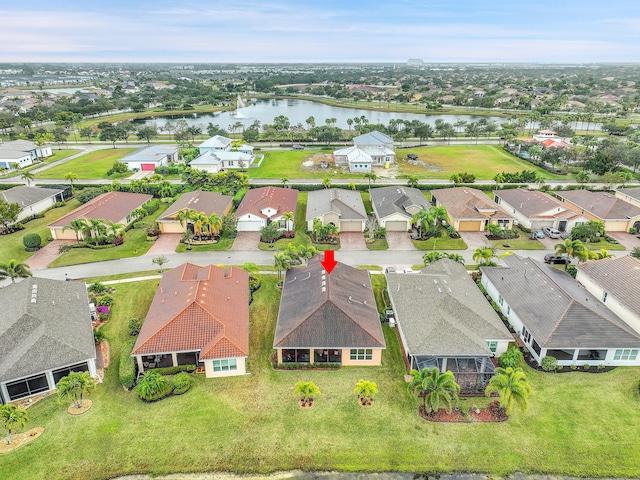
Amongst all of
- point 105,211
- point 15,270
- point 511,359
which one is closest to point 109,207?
point 105,211

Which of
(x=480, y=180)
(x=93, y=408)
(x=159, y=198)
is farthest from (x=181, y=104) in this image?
(x=93, y=408)

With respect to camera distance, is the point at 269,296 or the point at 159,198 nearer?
the point at 269,296

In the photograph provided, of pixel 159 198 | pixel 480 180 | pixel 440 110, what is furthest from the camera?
pixel 440 110

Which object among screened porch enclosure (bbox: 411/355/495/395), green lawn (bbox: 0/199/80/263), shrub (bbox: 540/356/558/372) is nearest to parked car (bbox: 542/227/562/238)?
shrub (bbox: 540/356/558/372)

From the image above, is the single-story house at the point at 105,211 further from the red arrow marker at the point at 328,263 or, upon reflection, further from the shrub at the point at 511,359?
the shrub at the point at 511,359

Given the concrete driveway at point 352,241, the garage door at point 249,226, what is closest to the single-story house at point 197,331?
the concrete driveway at point 352,241

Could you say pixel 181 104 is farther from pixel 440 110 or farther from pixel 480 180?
pixel 480 180

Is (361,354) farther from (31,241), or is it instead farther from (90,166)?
(90,166)
